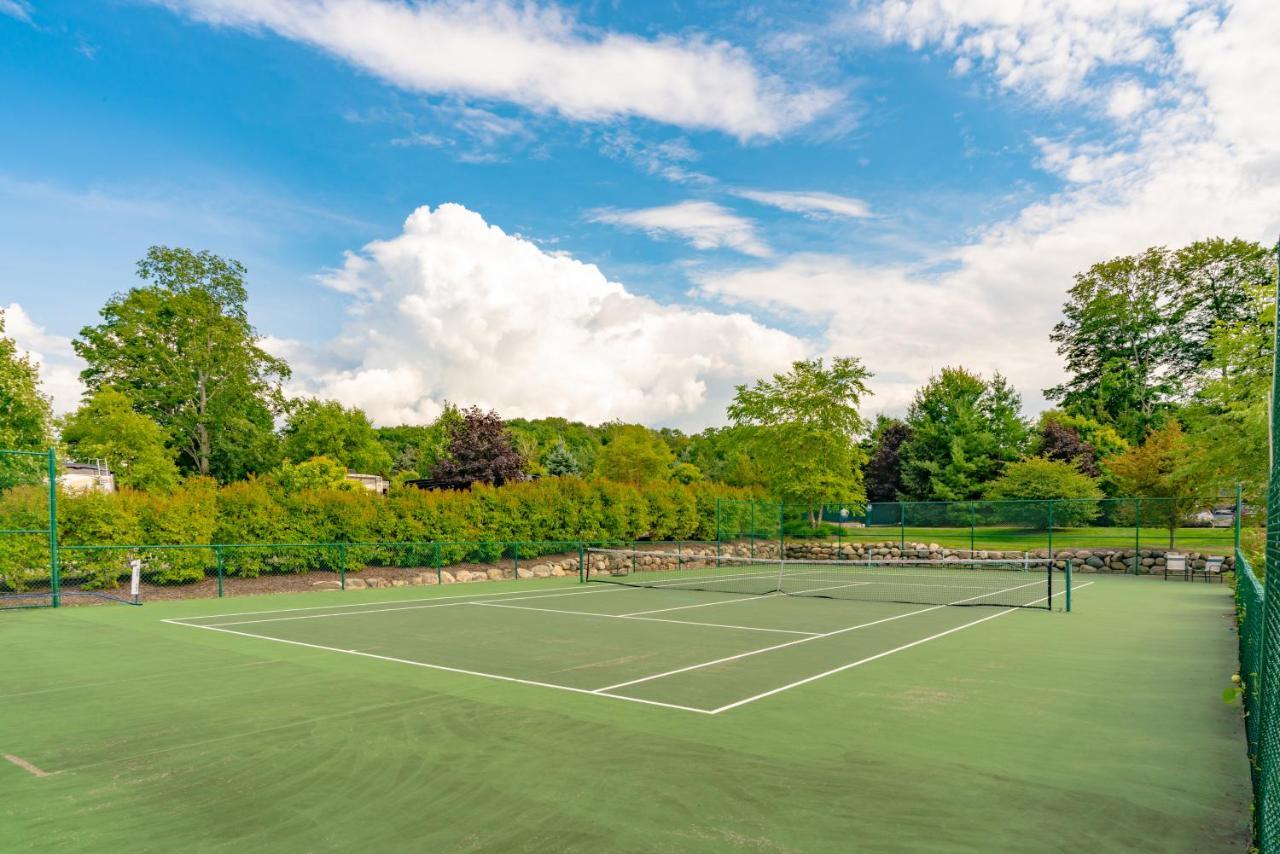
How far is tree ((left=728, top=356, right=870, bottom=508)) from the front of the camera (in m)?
33.1

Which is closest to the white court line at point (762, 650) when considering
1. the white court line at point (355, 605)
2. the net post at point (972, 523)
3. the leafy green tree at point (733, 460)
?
the white court line at point (355, 605)

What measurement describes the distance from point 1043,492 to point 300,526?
30428 millimetres

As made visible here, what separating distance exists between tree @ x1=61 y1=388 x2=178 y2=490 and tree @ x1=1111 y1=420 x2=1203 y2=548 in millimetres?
38913

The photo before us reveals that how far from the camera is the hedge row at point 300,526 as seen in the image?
17.3 meters

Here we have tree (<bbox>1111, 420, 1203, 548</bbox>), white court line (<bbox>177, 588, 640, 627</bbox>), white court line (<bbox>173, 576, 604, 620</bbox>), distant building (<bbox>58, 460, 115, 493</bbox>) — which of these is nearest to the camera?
white court line (<bbox>177, 588, 640, 627</bbox>)

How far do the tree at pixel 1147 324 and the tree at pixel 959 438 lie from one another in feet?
26.0

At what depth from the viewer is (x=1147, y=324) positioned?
51500 millimetres

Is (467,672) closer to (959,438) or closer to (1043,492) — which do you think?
(1043,492)

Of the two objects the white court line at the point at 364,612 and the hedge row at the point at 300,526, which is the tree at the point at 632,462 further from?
the white court line at the point at 364,612

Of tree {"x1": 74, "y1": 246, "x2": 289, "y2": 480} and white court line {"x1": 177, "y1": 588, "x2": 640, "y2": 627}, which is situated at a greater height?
tree {"x1": 74, "y1": 246, "x2": 289, "y2": 480}

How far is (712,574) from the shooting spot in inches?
1017

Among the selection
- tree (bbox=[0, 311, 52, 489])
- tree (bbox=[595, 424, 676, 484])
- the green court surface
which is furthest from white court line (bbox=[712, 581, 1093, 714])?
tree (bbox=[595, 424, 676, 484])

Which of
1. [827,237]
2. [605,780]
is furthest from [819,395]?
[605,780]

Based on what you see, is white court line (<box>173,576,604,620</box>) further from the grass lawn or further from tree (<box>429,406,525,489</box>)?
the grass lawn
